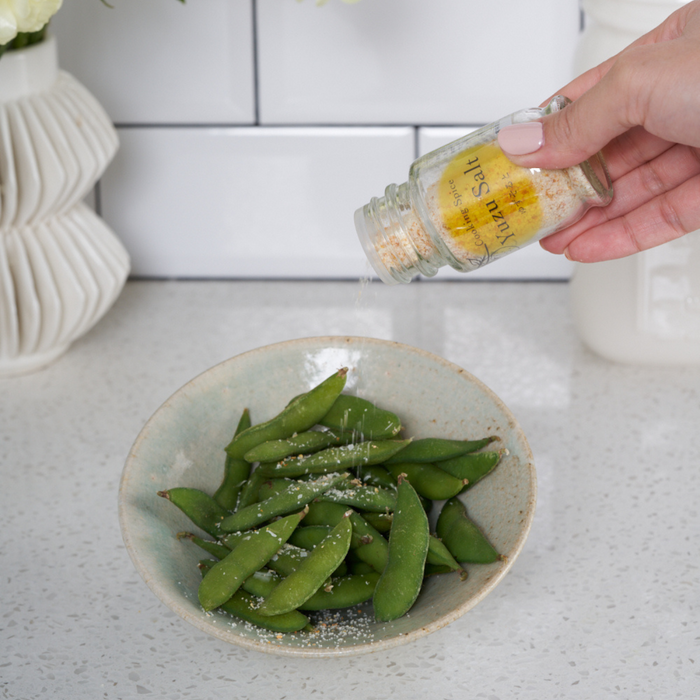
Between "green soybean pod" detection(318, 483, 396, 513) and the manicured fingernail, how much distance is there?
0.27 m

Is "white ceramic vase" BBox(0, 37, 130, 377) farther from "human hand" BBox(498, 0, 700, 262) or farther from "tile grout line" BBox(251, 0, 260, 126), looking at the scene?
"human hand" BBox(498, 0, 700, 262)

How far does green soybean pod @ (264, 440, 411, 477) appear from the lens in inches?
25.0

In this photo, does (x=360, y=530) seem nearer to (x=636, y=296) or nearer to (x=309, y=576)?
(x=309, y=576)

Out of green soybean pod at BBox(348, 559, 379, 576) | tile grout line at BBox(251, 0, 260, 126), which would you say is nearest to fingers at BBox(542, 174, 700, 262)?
green soybean pod at BBox(348, 559, 379, 576)

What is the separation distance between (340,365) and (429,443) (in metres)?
0.12

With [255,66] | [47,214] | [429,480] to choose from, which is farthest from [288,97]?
[429,480]

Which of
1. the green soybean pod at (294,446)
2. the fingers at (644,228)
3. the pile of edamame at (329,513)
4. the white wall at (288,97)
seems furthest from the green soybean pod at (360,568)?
the white wall at (288,97)

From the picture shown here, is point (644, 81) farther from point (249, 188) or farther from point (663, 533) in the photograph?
point (249, 188)

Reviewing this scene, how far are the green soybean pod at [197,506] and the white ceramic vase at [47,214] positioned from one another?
0.35 m

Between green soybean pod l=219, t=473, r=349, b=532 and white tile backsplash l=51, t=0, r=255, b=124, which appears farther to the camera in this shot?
white tile backsplash l=51, t=0, r=255, b=124

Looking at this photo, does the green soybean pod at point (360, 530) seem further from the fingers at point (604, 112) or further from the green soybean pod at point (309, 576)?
the fingers at point (604, 112)

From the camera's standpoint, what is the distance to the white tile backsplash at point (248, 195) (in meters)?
1.06

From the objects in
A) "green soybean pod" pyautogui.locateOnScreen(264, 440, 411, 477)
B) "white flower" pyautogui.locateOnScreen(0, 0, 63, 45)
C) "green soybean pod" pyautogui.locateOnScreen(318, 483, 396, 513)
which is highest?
"white flower" pyautogui.locateOnScreen(0, 0, 63, 45)

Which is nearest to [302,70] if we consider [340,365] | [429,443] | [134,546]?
[340,365]
